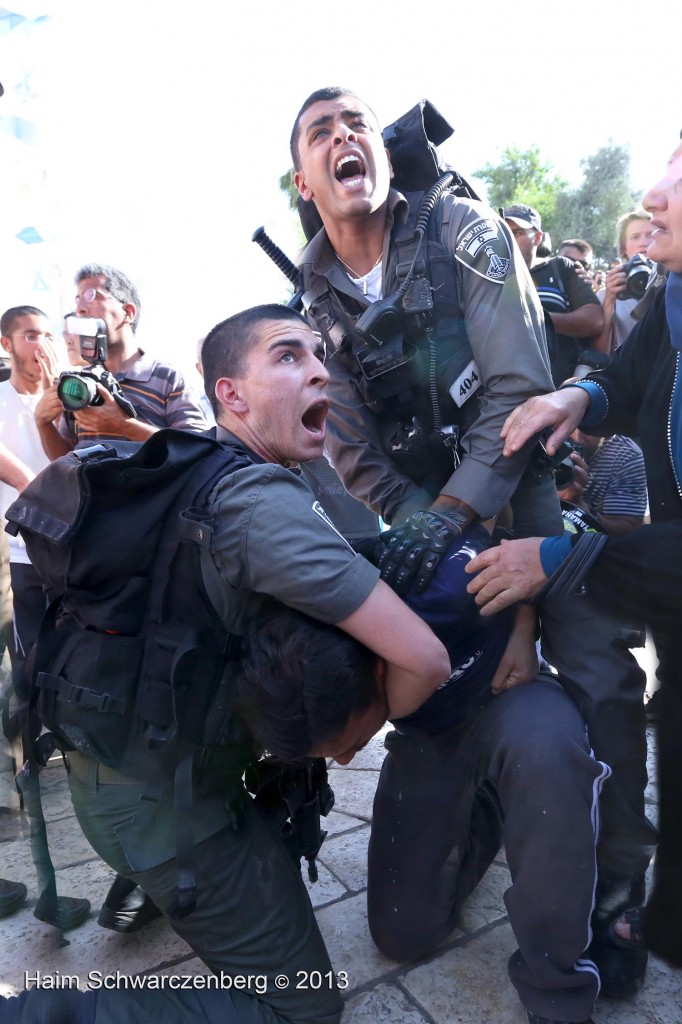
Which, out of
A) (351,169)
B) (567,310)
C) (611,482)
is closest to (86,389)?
(351,169)

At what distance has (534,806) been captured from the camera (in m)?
1.82

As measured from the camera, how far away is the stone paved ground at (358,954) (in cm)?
191

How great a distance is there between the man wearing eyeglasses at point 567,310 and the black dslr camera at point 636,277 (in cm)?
17

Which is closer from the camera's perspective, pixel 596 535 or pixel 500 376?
pixel 596 535

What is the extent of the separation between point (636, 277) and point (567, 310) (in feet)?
1.21

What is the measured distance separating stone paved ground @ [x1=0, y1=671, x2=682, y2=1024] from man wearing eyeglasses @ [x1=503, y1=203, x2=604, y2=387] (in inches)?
86.1

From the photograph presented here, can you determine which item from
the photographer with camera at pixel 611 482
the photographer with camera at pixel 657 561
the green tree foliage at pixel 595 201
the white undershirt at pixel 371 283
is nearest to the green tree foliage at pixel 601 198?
the green tree foliage at pixel 595 201

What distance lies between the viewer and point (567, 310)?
3988 millimetres

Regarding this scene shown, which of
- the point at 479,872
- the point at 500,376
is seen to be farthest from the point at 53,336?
the point at 479,872

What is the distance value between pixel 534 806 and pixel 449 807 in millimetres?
419

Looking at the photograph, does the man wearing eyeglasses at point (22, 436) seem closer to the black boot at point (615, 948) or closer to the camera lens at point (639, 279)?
the black boot at point (615, 948)

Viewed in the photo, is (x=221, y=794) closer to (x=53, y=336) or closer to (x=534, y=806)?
(x=534, y=806)

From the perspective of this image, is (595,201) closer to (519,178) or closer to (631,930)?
(519,178)

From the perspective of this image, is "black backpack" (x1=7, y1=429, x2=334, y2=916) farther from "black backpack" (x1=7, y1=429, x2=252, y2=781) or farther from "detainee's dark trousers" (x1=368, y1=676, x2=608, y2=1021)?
"detainee's dark trousers" (x1=368, y1=676, x2=608, y2=1021)
